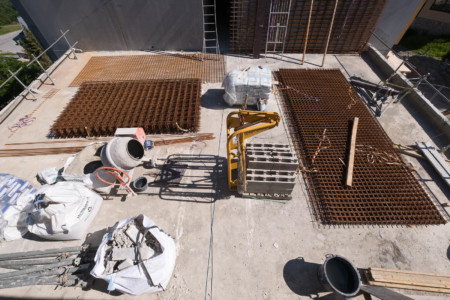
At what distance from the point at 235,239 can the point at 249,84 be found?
6.03m

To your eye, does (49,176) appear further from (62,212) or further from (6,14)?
(6,14)

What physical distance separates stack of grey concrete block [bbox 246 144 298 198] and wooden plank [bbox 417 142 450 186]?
5536 millimetres

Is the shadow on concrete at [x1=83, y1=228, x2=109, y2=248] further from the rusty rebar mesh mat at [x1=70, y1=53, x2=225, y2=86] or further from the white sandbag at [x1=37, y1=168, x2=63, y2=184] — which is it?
the rusty rebar mesh mat at [x1=70, y1=53, x2=225, y2=86]

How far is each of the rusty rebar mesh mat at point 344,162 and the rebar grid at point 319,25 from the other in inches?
145

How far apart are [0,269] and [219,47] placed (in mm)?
14065

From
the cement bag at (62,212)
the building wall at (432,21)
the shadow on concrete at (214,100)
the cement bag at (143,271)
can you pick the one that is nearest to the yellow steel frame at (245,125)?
the cement bag at (143,271)

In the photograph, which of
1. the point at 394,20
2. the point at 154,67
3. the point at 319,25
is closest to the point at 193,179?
the point at 154,67

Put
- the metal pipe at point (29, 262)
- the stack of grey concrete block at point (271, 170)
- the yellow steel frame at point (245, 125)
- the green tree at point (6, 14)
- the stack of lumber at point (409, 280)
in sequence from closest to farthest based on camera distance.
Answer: the stack of lumber at point (409, 280) → the metal pipe at point (29, 262) → the yellow steel frame at point (245, 125) → the stack of grey concrete block at point (271, 170) → the green tree at point (6, 14)

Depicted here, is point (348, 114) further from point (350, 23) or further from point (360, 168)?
point (350, 23)

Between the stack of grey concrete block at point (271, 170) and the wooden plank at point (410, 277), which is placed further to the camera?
the stack of grey concrete block at point (271, 170)

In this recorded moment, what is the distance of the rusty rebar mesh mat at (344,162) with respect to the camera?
6410 millimetres

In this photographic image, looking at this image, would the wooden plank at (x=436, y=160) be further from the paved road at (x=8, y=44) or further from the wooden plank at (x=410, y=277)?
the paved road at (x=8, y=44)

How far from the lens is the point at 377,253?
566cm

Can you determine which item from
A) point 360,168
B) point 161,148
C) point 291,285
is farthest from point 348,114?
point 161,148
